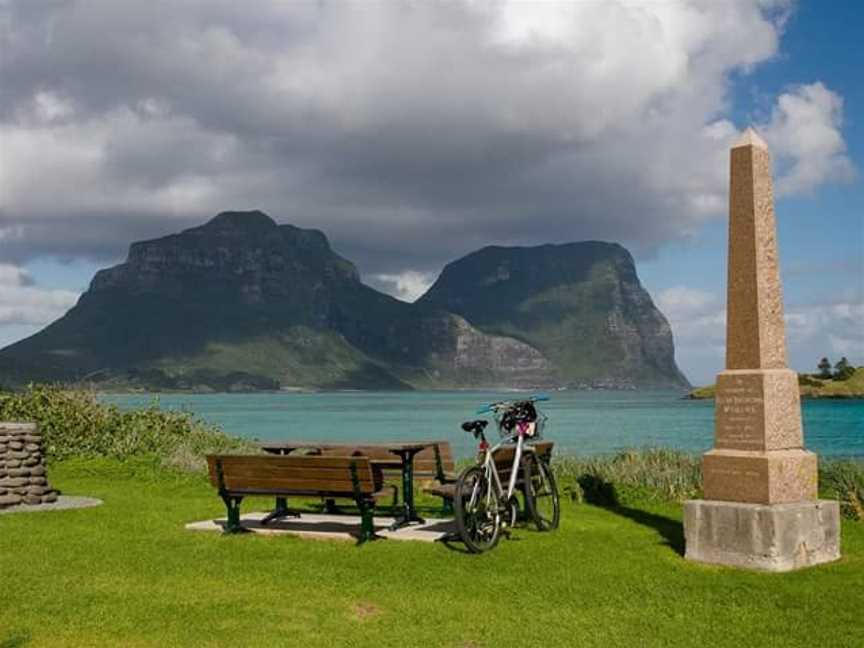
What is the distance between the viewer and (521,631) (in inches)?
280

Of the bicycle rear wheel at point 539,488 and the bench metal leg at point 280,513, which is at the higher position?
the bicycle rear wheel at point 539,488

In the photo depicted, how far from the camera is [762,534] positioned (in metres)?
Result: 9.39

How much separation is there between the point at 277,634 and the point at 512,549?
4114 millimetres

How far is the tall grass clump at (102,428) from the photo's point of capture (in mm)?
22469

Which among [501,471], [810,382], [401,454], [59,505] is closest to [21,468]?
[59,505]

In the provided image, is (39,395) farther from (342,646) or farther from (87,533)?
(342,646)

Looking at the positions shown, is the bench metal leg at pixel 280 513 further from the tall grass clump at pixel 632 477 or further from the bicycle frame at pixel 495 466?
the tall grass clump at pixel 632 477

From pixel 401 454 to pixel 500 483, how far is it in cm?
141

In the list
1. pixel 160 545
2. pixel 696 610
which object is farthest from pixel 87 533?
pixel 696 610

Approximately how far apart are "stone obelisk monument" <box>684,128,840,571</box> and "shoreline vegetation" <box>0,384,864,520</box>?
13.8 feet

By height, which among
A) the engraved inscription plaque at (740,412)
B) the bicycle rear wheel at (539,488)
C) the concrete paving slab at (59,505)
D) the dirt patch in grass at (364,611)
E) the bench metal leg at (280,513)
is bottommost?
the dirt patch in grass at (364,611)

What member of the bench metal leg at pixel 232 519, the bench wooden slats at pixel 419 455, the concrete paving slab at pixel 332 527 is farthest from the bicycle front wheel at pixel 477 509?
the bench metal leg at pixel 232 519

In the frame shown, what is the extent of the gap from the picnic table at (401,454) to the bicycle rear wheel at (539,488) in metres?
1.32

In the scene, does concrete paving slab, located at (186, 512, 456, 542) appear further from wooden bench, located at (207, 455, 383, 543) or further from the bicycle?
the bicycle
